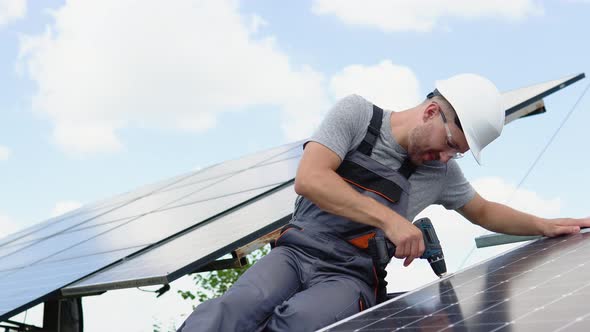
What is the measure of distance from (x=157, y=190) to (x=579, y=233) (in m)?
6.28

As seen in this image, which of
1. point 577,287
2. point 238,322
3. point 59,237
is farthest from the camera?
point 59,237

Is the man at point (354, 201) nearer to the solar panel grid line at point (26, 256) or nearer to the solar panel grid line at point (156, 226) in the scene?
the solar panel grid line at point (156, 226)

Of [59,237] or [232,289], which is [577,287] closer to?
[232,289]

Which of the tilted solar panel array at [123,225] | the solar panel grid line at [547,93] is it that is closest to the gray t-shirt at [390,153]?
the tilted solar panel array at [123,225]

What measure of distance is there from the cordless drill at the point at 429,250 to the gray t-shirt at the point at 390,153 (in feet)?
1.22

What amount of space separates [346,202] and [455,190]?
1040 millimetres

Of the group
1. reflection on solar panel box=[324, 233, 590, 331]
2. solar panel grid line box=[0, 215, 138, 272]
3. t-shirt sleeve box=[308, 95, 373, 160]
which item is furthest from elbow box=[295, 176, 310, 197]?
solar panel grid line box=[0, 215, 138, 272]

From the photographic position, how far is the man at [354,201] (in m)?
3.61

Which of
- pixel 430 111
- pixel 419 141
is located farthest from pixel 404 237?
pixel 430 111

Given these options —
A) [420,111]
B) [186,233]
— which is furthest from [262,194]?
[420,111]

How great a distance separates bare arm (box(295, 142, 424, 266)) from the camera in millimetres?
3773

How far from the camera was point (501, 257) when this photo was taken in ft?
14.2

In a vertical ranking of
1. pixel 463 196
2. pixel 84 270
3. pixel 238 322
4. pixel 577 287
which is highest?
pixel 84 270

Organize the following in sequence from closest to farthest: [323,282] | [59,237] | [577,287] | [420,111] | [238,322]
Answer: [577,287] → [238,322] → [323,282] → [420,111] → [59,237]
